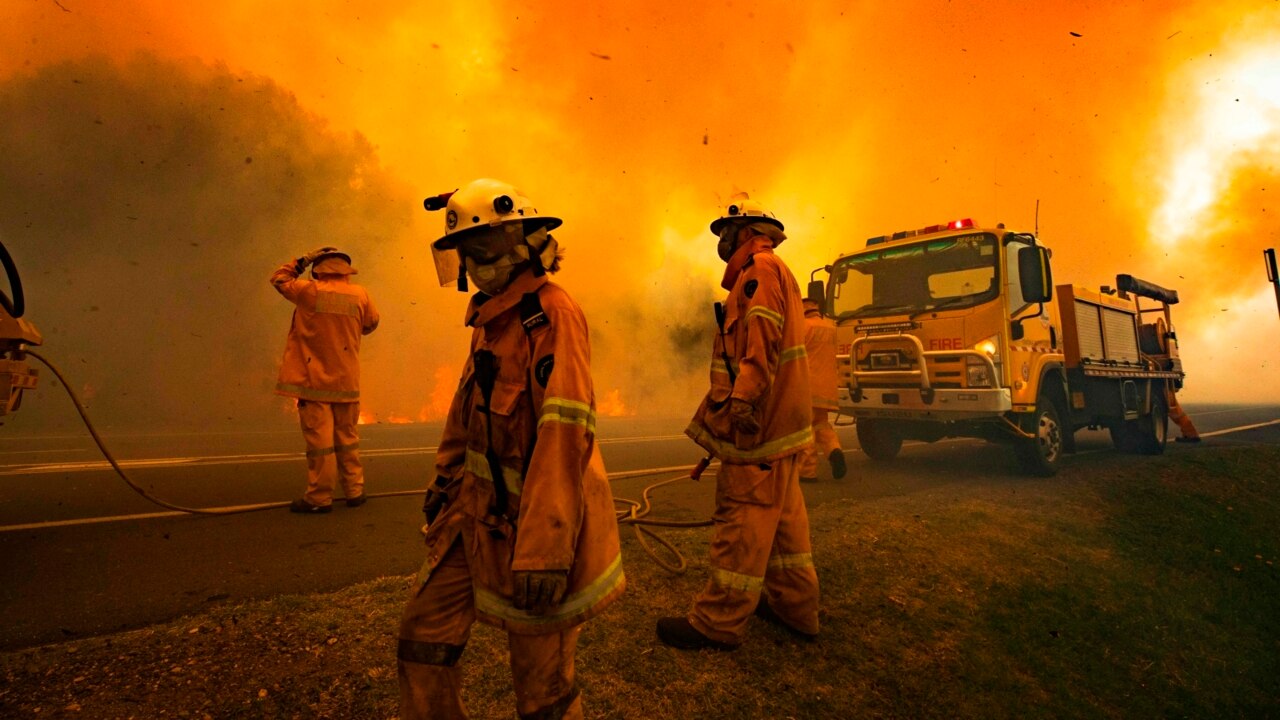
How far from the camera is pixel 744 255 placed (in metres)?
3.07

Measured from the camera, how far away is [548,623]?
1.60 metres

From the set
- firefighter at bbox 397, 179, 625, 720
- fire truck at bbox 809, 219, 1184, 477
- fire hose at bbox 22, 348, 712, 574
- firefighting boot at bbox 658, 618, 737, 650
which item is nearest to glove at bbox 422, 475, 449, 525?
firefighter at bbox 397, 179, 625, 720

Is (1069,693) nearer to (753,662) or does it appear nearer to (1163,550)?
(753,662)

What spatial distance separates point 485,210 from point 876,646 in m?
2.71

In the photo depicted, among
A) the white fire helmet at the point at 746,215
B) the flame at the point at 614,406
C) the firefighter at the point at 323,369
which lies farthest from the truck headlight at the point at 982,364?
the flame at the point at 614,406

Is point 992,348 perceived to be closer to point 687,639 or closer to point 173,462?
point 687,639

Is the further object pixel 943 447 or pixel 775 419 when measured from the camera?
pixel 943 447

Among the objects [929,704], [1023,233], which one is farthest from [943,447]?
[929,704]

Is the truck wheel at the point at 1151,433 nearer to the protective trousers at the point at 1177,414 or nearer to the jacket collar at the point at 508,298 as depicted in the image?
the protective trousers at the point at 1177,414

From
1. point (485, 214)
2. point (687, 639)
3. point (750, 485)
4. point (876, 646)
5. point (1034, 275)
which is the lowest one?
point (876, 646)

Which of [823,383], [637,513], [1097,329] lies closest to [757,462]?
[637,513]

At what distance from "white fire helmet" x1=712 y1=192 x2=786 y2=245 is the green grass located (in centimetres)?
207

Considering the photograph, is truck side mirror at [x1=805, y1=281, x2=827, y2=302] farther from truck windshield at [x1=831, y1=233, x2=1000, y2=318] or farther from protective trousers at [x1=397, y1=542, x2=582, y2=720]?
protective trousers at [x1=397, y1=542, x2=582, y2=720]

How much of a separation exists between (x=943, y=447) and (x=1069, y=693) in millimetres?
8625
